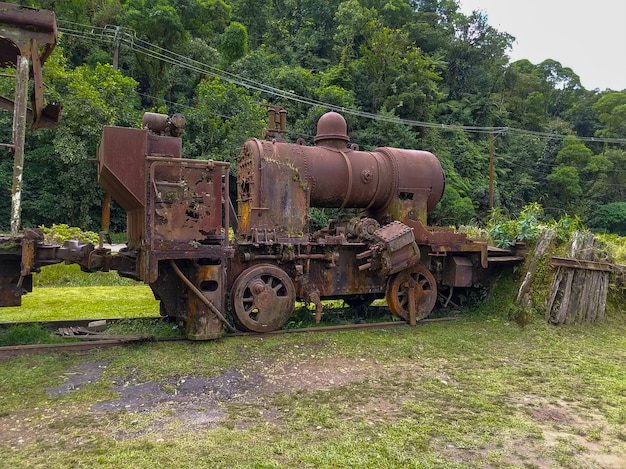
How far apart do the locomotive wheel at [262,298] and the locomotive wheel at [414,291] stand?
197 centimetres

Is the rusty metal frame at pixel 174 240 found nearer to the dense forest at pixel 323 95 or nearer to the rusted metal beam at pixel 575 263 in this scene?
the rusted metal beam at pixel 575 263

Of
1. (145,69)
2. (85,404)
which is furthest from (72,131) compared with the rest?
(85,404)

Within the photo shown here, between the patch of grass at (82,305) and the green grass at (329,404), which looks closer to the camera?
the green grass at (329,404)

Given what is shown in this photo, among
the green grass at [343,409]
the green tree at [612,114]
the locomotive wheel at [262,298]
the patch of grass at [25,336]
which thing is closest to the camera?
the green grass at [343,409]

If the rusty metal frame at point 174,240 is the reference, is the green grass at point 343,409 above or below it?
below

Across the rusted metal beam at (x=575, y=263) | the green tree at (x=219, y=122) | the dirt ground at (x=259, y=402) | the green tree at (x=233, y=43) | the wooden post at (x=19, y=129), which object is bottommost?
the dirt ground at (x=259, y=402)

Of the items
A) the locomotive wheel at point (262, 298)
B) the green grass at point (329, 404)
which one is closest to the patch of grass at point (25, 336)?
the green grass at point (329, 404)

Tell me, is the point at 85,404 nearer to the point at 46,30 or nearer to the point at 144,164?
the point at 144,164

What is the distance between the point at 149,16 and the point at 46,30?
27719 millimetres

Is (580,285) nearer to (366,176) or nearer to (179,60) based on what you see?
(366,176)

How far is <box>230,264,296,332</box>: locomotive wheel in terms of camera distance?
6.93 m

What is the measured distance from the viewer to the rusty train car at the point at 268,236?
600 centimetres

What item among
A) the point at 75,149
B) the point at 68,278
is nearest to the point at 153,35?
the point at 75,149

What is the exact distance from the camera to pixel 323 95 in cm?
3303
